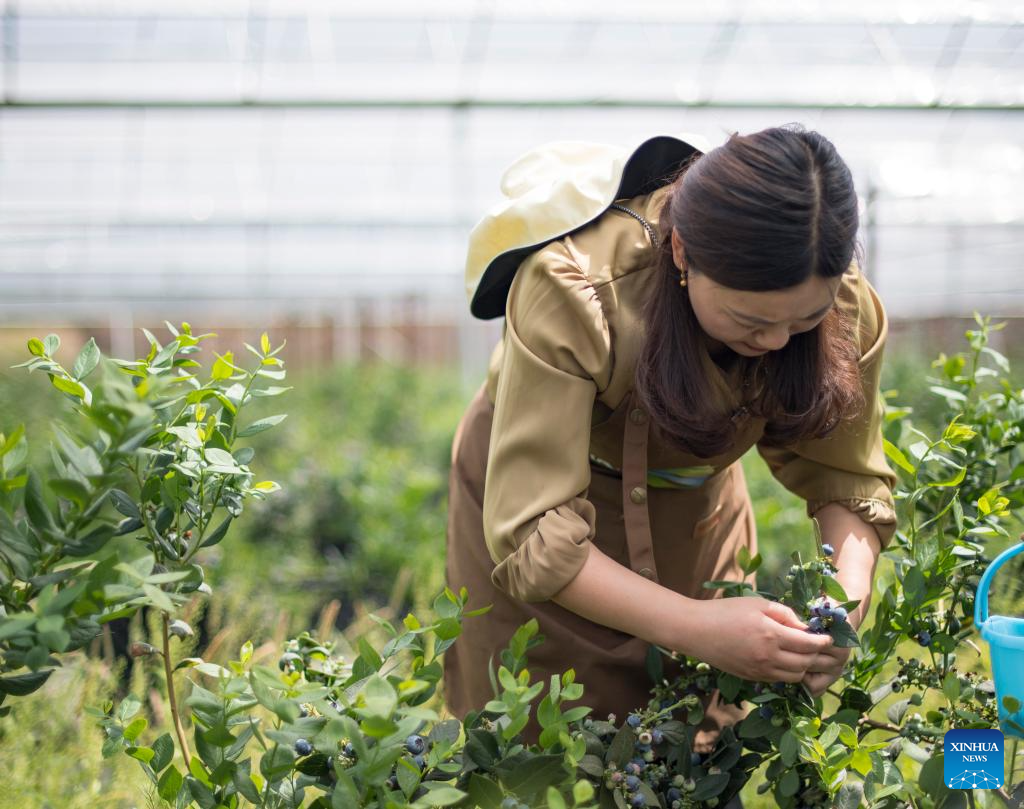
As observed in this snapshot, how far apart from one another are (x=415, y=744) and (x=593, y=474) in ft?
1.70

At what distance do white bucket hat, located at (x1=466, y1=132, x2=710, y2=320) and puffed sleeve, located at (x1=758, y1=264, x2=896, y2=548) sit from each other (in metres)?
0.29

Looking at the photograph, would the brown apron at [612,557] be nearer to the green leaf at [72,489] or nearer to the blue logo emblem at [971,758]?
the blue logo emblem at [971,758]

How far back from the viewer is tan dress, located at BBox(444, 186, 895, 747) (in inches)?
44.7

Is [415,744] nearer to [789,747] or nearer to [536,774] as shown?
[536,774]

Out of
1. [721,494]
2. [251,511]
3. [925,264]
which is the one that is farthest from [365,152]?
[721,494]

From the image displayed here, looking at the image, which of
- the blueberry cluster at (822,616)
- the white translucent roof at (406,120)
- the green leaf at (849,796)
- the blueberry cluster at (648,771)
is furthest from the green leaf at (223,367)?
the white translucent roof at (406,120)

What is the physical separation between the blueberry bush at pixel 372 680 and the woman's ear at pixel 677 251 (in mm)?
360

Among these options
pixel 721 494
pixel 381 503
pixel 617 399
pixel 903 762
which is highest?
pixel 617 399

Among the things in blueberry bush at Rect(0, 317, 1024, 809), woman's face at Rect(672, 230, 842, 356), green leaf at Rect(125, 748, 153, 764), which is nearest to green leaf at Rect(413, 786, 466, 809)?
blueberry bush at Rect(0, 317, 1024, 809)

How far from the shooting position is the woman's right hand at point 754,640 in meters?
1.06

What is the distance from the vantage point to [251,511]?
13.7 feet

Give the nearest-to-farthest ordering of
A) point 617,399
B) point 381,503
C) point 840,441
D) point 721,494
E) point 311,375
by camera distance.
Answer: point 617,399, point 840,441, point 721,494, point 381,503, point 311,375

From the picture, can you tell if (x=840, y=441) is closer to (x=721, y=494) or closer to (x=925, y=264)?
(x=721, y=494)

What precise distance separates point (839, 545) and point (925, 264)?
31.2 ft
